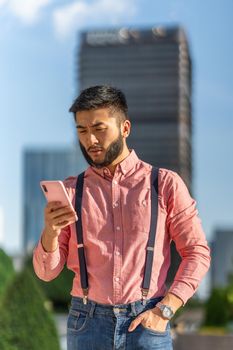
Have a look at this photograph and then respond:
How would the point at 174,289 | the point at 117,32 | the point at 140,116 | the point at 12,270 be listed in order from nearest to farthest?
the point at 174,289 → the point at 12,270 → the point at 140,116 → the point at 117,32

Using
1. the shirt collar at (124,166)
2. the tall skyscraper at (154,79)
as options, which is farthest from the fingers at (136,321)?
the tall skyscraper at (154,79)

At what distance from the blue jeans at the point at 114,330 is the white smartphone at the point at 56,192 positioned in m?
0.27

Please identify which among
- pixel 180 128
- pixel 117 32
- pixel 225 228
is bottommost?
pixel 225 228

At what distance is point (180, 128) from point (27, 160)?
5762cm

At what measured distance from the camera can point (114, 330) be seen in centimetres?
201

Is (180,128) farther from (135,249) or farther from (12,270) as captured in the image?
(135,249)

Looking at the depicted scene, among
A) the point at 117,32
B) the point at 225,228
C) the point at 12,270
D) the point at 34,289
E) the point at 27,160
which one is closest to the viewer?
the point at 34,289

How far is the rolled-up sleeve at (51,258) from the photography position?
2.07m

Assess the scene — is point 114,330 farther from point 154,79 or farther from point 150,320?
point 154,79

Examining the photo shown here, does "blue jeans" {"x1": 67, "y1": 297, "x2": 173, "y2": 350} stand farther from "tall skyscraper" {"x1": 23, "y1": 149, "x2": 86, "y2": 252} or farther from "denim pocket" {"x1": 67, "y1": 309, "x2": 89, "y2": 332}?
"tall skyscraper" {"x1": 23, "y1": 149, "x2": 86, "y2": 252}

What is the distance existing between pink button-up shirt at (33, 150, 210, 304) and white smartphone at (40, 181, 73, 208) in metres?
0.14

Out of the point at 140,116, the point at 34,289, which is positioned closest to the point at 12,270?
the point at 34,289

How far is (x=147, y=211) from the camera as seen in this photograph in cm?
205

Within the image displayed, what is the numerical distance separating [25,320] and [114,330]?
3.48 meters
